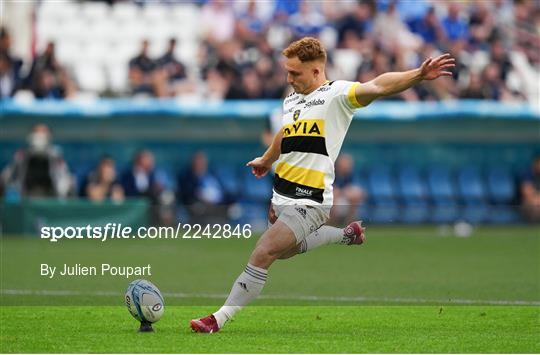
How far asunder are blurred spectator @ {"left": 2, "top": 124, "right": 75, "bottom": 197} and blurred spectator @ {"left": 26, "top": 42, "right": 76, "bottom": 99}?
120 cm

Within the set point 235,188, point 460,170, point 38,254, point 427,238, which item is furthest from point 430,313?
point 460,170

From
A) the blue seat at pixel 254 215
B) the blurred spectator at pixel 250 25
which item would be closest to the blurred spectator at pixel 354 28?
the blurred spectator at pixel 250 25

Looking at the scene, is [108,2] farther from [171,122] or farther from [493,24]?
[493,24]

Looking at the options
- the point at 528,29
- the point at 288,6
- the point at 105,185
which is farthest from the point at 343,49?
the point at 105,185

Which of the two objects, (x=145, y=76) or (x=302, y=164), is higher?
(x=302, y=164)

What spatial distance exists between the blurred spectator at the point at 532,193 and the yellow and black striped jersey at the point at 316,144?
16.9m

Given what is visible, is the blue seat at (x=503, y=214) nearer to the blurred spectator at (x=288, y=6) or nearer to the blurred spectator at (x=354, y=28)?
the blurred spectator at (x=354, y=28)

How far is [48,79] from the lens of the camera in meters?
24.2

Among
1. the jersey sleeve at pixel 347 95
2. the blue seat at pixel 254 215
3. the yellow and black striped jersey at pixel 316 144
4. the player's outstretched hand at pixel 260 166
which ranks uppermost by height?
the jersey sleeve at pixel 347 95

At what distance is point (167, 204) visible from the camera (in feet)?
75.4

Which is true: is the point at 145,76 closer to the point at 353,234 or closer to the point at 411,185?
the point at 411,185

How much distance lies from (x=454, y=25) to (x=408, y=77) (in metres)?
21.2

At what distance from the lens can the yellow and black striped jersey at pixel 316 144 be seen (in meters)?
9.79

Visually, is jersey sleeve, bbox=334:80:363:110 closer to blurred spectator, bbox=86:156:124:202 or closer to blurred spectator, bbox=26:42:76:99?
blurred spectator, bbox=86:156:124:202
